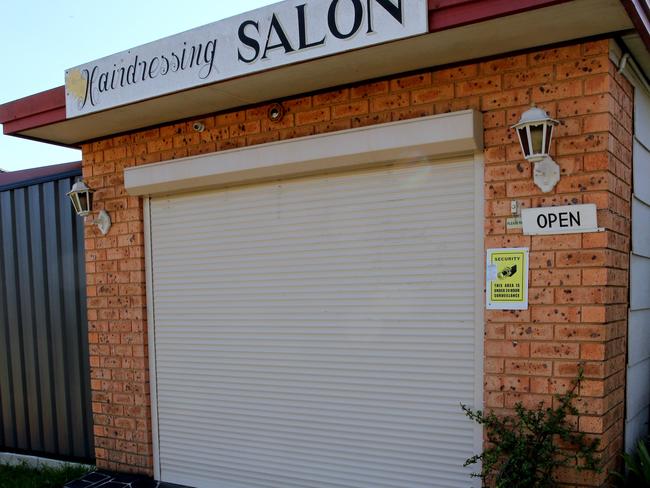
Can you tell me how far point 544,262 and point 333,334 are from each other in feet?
5.24

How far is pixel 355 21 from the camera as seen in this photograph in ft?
9.75

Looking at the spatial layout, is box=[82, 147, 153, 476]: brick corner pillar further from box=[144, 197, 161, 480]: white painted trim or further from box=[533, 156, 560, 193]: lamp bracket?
box=[533, 156, 560, 193]: lamp bracket

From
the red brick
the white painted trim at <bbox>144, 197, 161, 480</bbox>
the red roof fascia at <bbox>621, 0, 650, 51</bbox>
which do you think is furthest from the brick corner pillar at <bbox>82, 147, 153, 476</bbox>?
the red roof fascia at <bbox>621, 0, 650, 51</bbox>

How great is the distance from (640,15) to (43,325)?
5.90 meters

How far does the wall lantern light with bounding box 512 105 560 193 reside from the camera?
2939 millimetres

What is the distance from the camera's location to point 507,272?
3215mm

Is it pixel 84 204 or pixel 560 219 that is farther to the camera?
pixel 84 204

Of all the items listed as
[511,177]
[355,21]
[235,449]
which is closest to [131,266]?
[235,449]

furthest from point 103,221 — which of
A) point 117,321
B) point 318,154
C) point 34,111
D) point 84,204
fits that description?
point 318,154

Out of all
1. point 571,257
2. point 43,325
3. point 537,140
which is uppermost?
point 537,140

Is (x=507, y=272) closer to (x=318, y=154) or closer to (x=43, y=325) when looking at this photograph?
(x=318, y=154)

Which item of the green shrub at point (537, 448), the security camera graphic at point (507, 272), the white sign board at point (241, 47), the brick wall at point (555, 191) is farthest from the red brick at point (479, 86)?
the green shrub at point (537, 448)

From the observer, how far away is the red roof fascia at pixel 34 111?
4.22 m

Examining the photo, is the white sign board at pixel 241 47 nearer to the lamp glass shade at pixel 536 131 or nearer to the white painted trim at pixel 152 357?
the lamp glass shade at pixel 536 131
